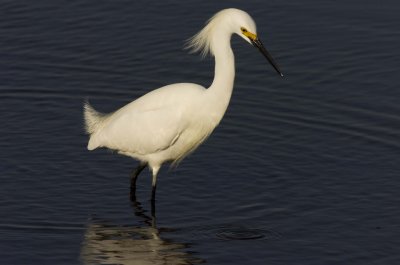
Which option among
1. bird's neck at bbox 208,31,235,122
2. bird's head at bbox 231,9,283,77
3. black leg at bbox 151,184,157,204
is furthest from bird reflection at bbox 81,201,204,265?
bird's head at bbox 231,9,283,77

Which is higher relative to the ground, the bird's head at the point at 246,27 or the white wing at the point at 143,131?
the bird's head at the point at 246,27

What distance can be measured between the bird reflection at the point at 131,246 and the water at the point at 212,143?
22mm

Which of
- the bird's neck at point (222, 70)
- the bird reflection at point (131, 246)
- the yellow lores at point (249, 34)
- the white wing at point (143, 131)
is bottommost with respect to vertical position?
the bird reflection at point (131, 246)

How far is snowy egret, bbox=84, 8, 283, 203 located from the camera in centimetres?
1295

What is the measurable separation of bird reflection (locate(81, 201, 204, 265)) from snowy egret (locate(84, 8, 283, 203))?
0.69m

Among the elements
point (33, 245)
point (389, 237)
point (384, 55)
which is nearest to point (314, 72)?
point (384, 55)

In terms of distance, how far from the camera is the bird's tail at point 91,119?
14500 mm

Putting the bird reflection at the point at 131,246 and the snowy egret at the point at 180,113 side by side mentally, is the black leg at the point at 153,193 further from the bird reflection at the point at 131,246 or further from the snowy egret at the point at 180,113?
the bird reflection at the point at 131,246

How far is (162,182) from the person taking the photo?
1432 centimetres

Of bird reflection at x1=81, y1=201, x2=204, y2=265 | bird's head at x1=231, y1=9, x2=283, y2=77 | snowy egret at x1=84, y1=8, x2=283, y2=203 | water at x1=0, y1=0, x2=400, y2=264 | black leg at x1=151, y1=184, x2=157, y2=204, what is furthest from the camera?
black leg at x1=151, y1=184, x2=157, y2=204

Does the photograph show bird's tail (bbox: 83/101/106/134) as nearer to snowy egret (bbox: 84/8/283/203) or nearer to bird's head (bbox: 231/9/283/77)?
snowy egret (bbox: 84/8/283/203)

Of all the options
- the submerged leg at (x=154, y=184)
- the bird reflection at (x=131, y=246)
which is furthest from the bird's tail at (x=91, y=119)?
the bird reflection at (x=131, y=246)

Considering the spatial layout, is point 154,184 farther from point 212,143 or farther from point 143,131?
point 212,143

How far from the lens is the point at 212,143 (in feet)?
49.9
